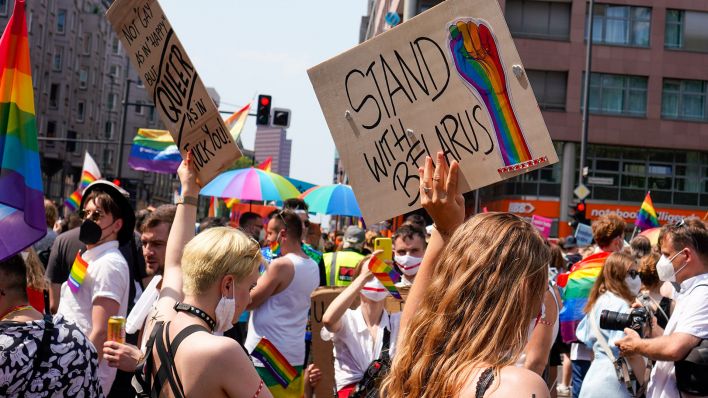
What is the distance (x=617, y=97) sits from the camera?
1631 inches

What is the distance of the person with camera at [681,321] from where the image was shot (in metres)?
5.00

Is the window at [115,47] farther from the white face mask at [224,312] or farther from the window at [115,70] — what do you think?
the white face mask at [224,312]

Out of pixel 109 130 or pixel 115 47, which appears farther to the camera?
pixel 115 47

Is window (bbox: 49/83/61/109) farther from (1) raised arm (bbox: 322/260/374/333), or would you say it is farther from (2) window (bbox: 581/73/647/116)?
(1) raised arm (bbox: 322/260/374/333)

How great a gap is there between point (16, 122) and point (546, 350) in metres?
2.94

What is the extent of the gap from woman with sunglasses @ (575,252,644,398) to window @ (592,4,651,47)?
36604 millimetres

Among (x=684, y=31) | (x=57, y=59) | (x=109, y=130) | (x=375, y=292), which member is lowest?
(x=375, y=292)

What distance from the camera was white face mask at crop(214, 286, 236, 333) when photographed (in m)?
3.50

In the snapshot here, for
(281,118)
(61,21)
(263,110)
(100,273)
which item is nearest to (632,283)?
(100,273)

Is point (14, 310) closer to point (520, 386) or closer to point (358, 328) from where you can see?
point (520, 386)

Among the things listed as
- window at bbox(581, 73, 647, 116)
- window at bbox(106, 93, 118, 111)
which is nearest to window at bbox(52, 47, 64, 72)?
window at bbox(106, 93, 118, 111)

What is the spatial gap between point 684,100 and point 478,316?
41955 mm

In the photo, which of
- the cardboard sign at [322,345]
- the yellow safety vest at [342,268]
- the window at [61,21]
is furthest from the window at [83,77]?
the cardboard sign at [322,345]

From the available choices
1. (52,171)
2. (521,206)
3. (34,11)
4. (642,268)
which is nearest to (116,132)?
(52,171)
